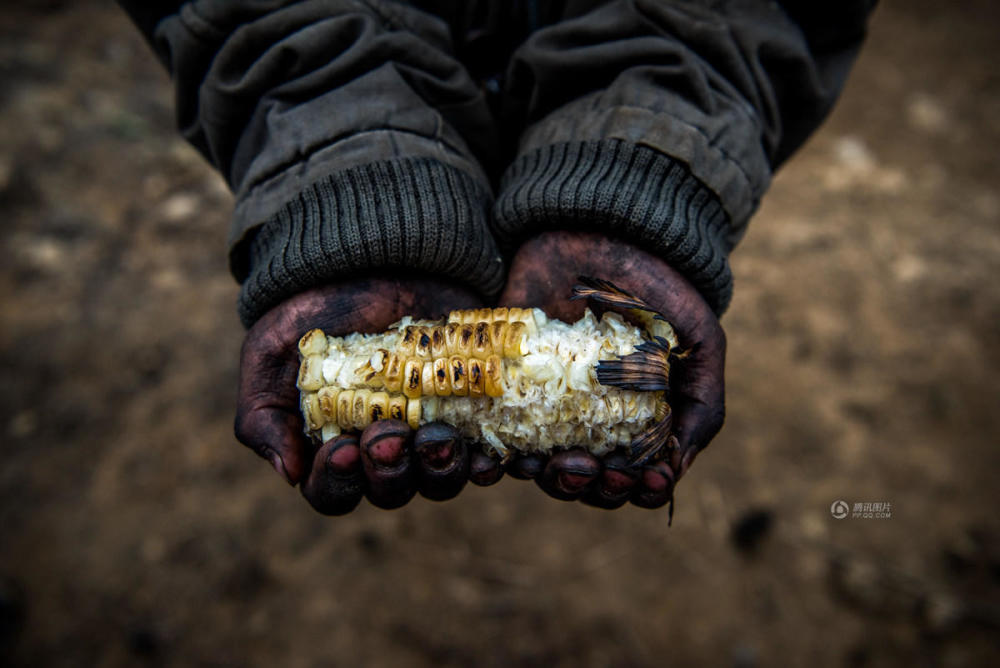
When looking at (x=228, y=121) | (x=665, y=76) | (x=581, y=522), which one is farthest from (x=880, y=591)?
(x=228, y=121)

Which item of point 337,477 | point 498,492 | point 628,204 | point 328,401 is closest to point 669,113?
point 628,204

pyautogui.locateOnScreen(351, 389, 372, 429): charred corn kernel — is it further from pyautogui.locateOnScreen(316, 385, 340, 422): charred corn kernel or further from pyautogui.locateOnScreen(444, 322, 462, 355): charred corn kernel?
pyautogui.locateOnScreen(444, 322, 462, 355): charred corn kernel

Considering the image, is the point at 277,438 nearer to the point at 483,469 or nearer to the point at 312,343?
the point at 312,343

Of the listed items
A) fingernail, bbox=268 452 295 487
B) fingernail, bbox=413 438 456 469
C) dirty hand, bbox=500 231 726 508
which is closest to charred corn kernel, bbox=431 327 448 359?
fingernail, bbox=413 438 456 469

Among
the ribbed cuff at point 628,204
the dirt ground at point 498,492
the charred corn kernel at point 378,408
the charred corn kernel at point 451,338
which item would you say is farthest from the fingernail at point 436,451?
the dirt ground at point 498,492

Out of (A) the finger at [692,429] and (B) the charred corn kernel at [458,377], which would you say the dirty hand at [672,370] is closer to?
(A) the finger at [692,429]
